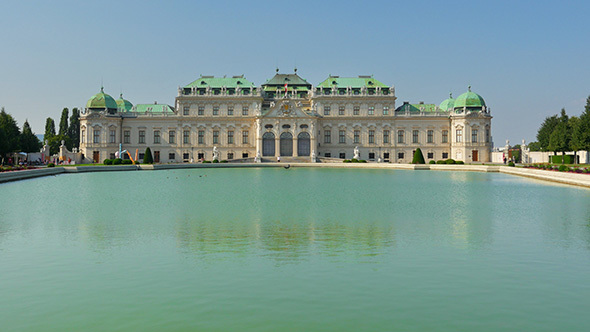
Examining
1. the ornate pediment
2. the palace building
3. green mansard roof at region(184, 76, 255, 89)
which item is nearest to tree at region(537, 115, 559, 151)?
the palace building

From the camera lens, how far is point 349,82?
91812 mm

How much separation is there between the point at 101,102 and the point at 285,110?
31522mm

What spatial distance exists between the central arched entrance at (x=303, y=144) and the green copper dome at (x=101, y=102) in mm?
32419

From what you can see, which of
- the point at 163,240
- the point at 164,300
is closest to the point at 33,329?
the point at 164,300

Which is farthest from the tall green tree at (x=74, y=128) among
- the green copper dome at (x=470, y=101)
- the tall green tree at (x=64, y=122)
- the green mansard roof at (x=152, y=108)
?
the green copper dome at (x=470, y=101)

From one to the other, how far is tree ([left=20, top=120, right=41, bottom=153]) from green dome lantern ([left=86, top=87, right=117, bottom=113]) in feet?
35.4

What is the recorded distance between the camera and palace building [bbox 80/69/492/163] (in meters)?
89.4

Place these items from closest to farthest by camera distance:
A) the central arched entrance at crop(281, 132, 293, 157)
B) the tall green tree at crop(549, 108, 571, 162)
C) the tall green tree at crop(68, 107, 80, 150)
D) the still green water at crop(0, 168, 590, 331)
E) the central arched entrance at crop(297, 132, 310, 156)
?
the still green water at crop(0, 168, 590, 331)
the tall green tree at crop(549, 108, 571, 162)
the central arched entrance at crop(297, 132, 310, 156)
the central arched entrance at crop(281, 132, 293, 157)
the tall green tree at crop(68, 107, 80, 150)

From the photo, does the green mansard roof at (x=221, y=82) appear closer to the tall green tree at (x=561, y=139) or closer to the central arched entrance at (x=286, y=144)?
the central arched entrance at (x=286, y=144)

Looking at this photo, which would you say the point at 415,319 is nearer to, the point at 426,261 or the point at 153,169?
the point at 426,261

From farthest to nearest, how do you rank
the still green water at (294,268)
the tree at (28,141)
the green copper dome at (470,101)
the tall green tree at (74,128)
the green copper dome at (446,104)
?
1. the tall green tree at (74,128)
2. the green copper dome at (446,104)
3. the green copper dome at (470,101)
4. the tree at (28,141)
5. the still green water at (294,268)

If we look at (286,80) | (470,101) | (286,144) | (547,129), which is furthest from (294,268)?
(547,129)

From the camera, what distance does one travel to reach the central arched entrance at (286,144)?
88375 millimetres

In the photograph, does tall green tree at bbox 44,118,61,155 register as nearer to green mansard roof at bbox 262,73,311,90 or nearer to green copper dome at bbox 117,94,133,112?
green copper dome at bbox 117,94,133,112
